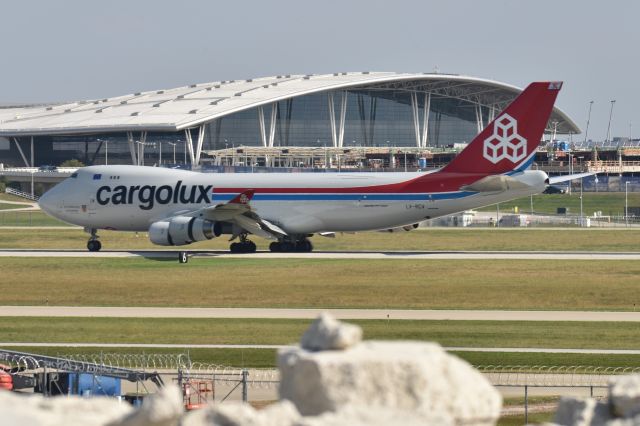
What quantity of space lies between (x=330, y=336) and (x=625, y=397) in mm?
2393

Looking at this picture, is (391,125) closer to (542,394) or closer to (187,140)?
(187,140)

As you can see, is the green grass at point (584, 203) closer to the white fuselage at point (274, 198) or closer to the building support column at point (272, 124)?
the building support column at point (272, 124)

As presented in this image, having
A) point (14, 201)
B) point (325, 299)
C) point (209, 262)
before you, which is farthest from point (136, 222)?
point (14, 201)

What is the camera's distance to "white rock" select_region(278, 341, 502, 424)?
25.6ft

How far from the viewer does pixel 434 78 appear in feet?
525

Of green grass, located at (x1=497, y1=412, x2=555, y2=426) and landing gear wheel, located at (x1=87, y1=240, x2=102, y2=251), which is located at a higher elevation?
landing gear wheel, located at (x1=87, y1=240, x2=102, y2=251)

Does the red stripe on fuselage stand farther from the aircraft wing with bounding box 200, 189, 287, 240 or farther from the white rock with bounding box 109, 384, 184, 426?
the white rock with bounding box 109, 384, 184, 426

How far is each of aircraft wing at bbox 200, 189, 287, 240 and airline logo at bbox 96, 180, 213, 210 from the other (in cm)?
241

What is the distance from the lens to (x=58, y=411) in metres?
7.91

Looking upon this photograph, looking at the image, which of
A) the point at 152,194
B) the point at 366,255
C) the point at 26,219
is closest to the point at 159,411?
the point at 366,255

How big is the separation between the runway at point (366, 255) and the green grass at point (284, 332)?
22.0 metres

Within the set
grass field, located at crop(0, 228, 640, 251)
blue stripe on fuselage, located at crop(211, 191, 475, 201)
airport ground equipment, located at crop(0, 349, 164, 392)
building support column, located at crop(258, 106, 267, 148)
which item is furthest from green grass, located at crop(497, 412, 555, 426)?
building support column, located at crop(258, 106, 267, 148)

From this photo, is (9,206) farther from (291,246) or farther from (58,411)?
(58,411)

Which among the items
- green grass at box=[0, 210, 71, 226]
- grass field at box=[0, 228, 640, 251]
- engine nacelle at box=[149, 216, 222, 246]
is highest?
engine nacelle at box=[149, 216, 222, 246]
